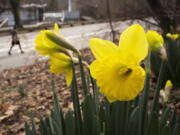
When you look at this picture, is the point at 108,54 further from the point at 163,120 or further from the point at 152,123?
the point at 163,120

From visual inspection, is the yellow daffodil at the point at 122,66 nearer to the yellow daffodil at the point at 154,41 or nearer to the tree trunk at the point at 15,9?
the yellow daffodil at the point at 154,41

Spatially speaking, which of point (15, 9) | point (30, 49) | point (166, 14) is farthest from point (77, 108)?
point (15, 9)

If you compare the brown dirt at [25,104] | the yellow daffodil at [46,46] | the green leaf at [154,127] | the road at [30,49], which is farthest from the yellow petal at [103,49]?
the road at [30,49]

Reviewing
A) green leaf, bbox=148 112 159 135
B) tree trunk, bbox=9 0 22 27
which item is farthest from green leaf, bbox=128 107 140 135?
tree trunk, bbox=9 0 22 27

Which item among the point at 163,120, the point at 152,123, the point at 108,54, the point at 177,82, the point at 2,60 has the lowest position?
the point at 2,60

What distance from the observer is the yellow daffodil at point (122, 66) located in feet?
2.87

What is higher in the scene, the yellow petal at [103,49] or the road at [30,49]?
the yellow petal at [103,49]

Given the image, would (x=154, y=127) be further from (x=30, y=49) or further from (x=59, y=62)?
(x=30, y=49)

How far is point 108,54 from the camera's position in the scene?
960mm

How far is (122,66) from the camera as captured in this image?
37.4 inches

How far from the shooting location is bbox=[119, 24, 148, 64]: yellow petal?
949 mm

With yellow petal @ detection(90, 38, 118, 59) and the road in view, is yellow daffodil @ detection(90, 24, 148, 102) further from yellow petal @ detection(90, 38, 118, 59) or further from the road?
the road

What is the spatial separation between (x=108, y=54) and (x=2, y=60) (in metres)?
10.4

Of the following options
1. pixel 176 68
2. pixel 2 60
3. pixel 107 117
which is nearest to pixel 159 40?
pixel 107 117
